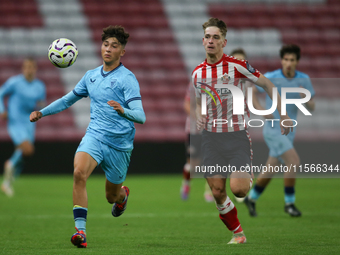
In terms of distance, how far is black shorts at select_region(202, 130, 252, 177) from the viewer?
4949 millimetres

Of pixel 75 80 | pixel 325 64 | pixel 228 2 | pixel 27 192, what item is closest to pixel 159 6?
pixel 228 2

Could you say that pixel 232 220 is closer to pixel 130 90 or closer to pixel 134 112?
pixel 134 112

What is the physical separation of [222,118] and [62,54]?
1.75m

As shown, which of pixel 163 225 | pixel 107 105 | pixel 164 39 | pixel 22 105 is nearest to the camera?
pixel 107 105

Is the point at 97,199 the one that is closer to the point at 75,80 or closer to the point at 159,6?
the point at 75,80

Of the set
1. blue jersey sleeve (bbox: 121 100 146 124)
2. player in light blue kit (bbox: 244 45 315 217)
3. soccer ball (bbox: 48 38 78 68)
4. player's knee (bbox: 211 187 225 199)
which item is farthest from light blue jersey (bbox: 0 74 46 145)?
player's knee (bbox: 211 187 225 199)

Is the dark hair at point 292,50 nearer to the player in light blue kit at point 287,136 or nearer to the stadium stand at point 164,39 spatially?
the player in light blue kit at point 287,136

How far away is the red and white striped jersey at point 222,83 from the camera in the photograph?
16.3 feet

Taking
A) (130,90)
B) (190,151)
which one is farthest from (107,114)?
(190,151)

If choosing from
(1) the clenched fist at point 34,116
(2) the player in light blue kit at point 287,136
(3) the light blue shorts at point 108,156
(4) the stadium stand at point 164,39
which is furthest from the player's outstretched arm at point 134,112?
(4) the stadium stand at point 164,39

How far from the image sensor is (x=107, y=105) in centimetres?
510

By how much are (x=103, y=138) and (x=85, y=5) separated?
510 inches

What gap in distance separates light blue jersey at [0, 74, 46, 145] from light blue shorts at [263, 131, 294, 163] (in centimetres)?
531

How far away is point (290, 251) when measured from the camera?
4.56 m
